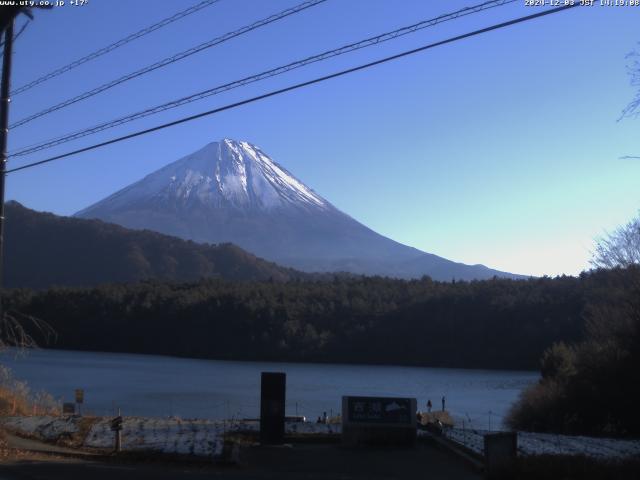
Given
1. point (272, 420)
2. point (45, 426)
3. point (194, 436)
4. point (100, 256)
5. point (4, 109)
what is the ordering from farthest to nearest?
point (100, 256)
point (45, 426)
point (272, 420)
point (194, 436)
point (4, 109)

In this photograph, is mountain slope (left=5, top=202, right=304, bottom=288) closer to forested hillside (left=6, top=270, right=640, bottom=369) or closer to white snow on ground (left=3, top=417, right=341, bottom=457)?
forested hillside (left=6, top=270, right=640, bottom=369)

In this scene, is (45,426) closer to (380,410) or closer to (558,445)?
(380,410)

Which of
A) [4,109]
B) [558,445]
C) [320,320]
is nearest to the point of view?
[4,109]

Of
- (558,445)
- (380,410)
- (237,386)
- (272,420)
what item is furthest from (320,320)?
(272,420)

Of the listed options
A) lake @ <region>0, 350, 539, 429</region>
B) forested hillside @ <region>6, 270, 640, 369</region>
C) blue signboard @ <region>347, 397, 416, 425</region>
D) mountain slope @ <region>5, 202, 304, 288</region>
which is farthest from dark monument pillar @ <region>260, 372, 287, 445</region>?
mountain slope @ <region>5, 202, 304, 288</region>

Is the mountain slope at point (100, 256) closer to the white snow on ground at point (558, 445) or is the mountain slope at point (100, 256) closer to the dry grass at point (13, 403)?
the dry grass at point (13, 403)

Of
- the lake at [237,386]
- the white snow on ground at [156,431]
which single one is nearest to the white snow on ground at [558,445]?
the white snow on ground at [156,431]
